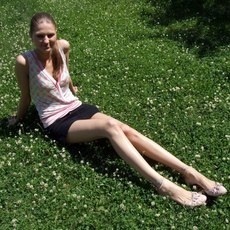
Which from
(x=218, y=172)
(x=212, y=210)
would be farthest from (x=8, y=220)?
(x=218, y=172)

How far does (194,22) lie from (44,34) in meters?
8.45

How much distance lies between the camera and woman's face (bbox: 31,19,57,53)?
8.16 meters

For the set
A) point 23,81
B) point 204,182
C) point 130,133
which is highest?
point 23,81

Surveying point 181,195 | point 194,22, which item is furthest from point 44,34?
point 194,22

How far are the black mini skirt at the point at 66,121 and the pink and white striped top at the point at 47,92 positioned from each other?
0.08 m

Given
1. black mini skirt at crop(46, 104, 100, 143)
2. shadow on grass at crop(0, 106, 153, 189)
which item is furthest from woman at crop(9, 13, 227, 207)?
shadow on grass at crop(0, 106, 153, 189)

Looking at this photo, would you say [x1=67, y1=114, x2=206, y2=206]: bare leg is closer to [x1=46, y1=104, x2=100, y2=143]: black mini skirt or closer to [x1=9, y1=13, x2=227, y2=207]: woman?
[x1=9, y1=13, x2=227, y2=207]: woman

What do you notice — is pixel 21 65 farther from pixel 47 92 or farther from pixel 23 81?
pixel 47 92

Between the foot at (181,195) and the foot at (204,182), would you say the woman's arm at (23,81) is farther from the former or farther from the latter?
the foot at (204,182)

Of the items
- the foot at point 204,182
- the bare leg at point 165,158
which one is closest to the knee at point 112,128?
the bare leg at point 165,158

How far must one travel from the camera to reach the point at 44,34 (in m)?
8.16

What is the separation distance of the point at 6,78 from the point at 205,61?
17.3 feet

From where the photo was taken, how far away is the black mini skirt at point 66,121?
328 inches

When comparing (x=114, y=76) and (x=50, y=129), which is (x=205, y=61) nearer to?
(x=114, y=76)
